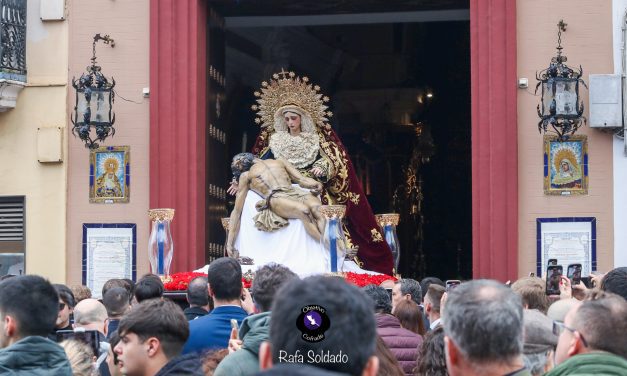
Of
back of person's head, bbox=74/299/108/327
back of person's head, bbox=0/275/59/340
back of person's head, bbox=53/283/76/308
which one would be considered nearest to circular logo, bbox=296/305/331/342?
back of person's head, bbox=0/275/59/340

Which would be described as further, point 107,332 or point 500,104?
point 500,104

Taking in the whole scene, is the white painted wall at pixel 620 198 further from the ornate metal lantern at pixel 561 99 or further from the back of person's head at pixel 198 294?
the back of person's head at pixel 198 294

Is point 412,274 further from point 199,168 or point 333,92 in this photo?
point 199,168

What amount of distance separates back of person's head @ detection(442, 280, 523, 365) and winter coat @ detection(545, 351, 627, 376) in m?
0.48

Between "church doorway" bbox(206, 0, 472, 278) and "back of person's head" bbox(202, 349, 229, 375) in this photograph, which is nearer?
"back of person's head" bbox(202, 349, 229, 375)

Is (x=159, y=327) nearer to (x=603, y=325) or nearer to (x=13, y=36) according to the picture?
(x=603, y=325)

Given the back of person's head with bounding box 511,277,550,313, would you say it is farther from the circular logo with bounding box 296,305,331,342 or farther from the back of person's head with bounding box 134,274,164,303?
the circular logo with bounding box 296,305,331,342

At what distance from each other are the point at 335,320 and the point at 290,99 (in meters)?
12.8

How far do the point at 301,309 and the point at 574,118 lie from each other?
35.9 ft

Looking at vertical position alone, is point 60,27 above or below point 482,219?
above

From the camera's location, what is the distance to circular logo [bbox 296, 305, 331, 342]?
3.82 metres

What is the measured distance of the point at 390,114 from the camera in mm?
21953

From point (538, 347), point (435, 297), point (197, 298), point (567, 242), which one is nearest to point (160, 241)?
point (567, 242)

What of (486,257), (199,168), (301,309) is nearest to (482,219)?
(486,257)
